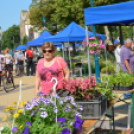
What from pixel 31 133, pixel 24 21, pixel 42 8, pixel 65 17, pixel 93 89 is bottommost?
pixel 31 133

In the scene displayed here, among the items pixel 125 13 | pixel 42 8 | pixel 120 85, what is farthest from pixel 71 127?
pixel 42 8

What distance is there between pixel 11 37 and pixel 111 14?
4055 inches

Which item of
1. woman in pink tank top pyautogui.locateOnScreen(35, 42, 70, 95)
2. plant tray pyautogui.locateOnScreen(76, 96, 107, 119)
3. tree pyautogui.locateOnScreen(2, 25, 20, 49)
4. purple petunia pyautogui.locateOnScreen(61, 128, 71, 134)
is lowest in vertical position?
purple petunia pyautogui.locateOnScreen(61, 128, 71, 134)

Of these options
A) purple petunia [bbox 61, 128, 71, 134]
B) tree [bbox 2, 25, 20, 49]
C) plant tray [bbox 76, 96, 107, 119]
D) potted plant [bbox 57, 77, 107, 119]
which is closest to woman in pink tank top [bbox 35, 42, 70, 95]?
potted plant [bbox 57, 77, 107, 119]

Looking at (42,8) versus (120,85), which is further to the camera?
(42,8)

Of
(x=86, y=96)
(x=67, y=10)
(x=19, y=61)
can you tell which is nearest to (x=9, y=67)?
(x=19, y=61)

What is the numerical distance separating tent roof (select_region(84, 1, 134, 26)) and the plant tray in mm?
3225

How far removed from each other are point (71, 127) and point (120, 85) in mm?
1708

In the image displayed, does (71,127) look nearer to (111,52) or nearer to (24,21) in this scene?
(111,52)

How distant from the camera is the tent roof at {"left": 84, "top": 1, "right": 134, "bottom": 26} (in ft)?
18.2

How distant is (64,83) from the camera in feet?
9.14

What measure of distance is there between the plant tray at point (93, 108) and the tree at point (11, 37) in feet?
329

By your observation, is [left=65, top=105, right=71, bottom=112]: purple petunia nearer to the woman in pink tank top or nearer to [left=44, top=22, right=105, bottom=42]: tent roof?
the woman in pink tank top

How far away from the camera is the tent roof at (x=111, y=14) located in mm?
5547
